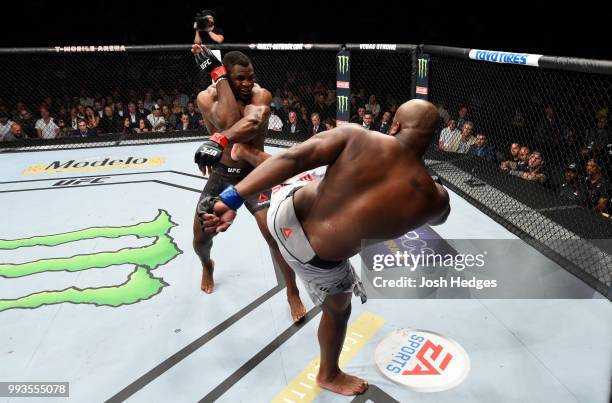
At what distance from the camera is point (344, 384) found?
2.03 meters

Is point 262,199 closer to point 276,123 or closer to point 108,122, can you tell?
point 276,123

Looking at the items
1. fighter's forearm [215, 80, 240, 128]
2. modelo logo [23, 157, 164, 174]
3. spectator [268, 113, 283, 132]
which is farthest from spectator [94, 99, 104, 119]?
fighter's forearm [215, 80, 240, 128]

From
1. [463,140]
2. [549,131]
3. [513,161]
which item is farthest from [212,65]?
[549,131]

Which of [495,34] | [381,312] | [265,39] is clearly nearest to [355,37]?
[265,39]

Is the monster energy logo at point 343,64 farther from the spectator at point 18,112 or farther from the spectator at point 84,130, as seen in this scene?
the spectator at point 18,112

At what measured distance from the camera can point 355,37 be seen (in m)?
10.1

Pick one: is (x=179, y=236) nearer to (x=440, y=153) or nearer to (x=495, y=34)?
Result: (x=440, y=153)

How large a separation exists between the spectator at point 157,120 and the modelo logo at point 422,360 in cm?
628

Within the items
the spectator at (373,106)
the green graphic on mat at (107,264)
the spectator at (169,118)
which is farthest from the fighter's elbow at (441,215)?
the spectator at (169,118)

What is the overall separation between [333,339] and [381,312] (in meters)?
0.73

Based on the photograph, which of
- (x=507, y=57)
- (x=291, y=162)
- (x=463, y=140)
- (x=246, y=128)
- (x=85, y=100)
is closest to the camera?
(x=291, y=162)

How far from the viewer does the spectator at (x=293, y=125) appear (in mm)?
6997

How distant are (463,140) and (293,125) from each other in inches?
105

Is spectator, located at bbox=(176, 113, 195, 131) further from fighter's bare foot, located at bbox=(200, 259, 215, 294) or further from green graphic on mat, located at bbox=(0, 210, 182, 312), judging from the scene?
fighter's bare foot, located at bbox=(200, 259, 215, 294)
